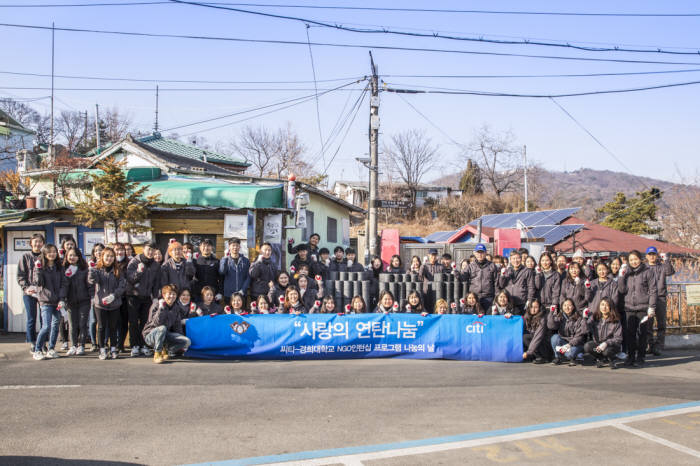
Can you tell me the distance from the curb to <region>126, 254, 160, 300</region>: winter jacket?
11.1 m

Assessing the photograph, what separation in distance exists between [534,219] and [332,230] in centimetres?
1091

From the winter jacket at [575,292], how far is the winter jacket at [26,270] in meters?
9.86

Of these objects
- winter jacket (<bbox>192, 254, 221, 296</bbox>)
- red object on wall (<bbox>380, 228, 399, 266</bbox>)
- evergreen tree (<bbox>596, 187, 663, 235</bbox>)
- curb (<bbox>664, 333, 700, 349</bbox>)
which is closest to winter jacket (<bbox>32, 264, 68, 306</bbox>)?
winter jacket (<bbox>192, 254, 221, 296</bbox>)

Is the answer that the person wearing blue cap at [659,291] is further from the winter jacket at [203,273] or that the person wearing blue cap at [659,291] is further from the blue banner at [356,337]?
the winter jacket at [203,273]

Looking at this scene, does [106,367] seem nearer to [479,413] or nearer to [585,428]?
[479,413]

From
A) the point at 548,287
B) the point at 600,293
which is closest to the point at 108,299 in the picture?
the point at 548,287

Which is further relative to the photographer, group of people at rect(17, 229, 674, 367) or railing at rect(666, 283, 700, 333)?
railing at rect(666, 283, 700, 333)

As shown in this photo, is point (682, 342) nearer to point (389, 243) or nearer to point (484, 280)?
point (484, 280)

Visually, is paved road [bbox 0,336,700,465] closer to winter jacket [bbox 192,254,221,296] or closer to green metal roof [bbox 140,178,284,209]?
winter jacket [bbox 192,254,221,296]

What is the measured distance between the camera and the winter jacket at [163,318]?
32.0 feet

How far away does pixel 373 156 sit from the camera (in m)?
16.9

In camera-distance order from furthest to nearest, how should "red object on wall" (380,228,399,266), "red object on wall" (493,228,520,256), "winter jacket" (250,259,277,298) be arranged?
"red object on wall" (380,228,399,266)
"red object on wall" (493,228,520,256)
"winter jacket" (250,259,277,298)

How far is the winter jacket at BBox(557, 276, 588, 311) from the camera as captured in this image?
1062 centimetres

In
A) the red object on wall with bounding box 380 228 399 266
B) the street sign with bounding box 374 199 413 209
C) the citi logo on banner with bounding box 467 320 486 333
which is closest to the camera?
the citi logo on banner with bounding box 467 320 486 333
